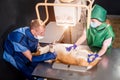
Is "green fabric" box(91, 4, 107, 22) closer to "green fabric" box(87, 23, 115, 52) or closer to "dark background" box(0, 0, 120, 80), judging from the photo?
"green fabric" box(87, 23, 115, 52)

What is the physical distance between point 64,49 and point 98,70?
1.12 ft

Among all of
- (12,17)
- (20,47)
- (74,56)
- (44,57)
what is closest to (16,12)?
(12,17)

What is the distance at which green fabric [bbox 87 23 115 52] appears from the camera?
6.42ft

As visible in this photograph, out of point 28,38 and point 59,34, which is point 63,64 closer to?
point 28,38

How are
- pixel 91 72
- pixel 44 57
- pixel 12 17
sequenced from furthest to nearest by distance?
pixel 12 17
pixel 44 57
pixel 91 72

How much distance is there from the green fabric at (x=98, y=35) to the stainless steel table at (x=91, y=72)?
0.18m

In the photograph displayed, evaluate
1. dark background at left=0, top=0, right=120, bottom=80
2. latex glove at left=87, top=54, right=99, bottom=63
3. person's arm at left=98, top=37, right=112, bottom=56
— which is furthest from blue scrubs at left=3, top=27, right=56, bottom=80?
person's arm at left=98, top=37, right=112, bottom=56

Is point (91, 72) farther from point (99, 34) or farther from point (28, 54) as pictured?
point (28, 54)

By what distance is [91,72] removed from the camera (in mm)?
1730

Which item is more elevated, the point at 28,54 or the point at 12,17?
the point at 12,17

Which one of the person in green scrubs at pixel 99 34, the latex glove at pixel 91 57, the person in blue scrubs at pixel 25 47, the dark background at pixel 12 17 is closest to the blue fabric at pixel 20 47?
the person in blue scrubs at pixel 25 47

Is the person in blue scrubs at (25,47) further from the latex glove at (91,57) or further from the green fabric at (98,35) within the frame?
the green fabric at (98,35)

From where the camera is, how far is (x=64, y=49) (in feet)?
6.35

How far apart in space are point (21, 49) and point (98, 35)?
25.6 inches
